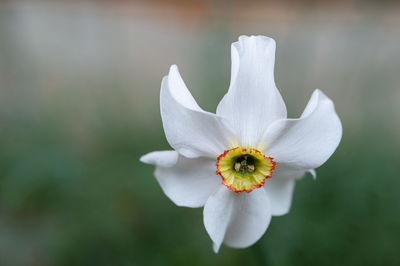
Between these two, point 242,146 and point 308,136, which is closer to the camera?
point 308,136

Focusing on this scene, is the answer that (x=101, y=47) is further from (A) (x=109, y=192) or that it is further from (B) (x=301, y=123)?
(B) (x=301, y=123)

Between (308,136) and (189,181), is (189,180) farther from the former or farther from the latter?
(308,136)

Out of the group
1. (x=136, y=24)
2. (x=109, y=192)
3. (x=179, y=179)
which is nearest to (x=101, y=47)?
(x=136, y=24)

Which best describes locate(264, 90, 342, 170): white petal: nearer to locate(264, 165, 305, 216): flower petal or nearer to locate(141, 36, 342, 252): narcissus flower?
locate(141, 36, 342, 252): narcissus flower

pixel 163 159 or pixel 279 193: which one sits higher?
pixel 163 159

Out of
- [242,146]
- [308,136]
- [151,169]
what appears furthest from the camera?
[151,169]

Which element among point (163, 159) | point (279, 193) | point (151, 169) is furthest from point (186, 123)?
point (151, 169)

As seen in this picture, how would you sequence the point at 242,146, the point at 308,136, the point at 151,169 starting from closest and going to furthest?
the point at 308,136 < the point at 242,146 < the point at 151,169
